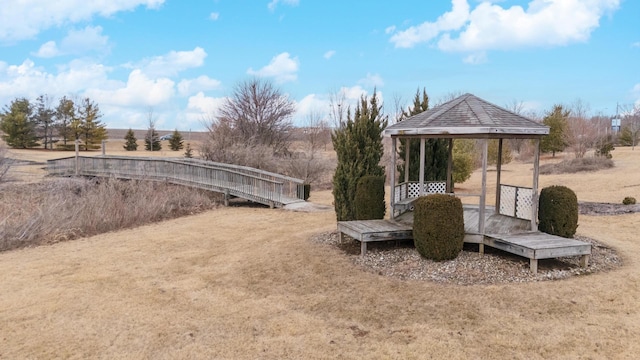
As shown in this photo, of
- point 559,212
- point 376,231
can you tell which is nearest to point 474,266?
point 376,231

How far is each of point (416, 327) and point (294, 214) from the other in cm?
810

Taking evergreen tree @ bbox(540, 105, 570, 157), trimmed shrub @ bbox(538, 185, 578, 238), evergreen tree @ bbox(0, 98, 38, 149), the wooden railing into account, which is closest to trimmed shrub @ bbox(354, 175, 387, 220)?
the wooden railing

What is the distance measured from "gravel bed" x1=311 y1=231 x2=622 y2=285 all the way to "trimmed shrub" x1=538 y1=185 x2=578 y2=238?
575 millimetres

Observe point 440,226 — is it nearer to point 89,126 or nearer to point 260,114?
point 260,114

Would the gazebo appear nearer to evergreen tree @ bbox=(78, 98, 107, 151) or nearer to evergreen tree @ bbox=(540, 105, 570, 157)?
evergreen tree @ bbox=(540, 105, 570, 157)

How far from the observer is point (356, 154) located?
954 centimetres

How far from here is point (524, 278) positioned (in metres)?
5.80

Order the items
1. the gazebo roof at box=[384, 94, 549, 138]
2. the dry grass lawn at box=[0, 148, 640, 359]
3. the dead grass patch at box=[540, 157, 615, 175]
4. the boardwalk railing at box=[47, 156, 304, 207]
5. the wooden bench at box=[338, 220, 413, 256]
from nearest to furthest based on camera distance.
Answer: the dry grass lawn at box=[0, 148, 640, 359] < the gazebo roof at box=[384, 94, 549, 138] < the wooden bench at box=[338, 220, 413, 256] < the boardwalk railing at box=[47, 156, 304, 207] < the dead grass patch at box=[540, 157, 615, 175]

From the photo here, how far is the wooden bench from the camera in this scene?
694 cm

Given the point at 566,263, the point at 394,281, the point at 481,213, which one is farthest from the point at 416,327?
the point at 566,263

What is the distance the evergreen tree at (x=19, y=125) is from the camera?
40.6 m

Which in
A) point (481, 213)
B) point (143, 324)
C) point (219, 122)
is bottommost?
point (143, 324)

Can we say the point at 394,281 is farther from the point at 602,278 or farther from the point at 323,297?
→ the point at 602,278

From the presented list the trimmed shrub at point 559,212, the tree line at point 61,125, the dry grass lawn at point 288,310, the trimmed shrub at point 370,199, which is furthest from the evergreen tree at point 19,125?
the trimmed shrub at point 559,212
